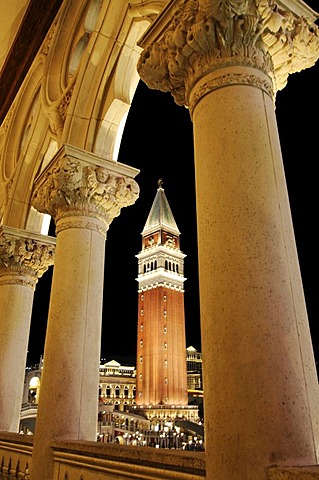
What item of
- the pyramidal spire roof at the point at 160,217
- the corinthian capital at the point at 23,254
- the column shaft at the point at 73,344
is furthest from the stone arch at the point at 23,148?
the pyramidal spire roof at the point at 160,217

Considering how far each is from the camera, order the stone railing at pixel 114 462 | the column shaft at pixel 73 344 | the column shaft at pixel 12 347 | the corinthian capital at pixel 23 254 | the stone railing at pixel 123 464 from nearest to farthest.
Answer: the stone railing at pixel 123 464, the stone railing at pixel 114 462, the column shaft at pixel 73 344, the column shaft at pixel 12 347, the corinthian capital at pixel 23 254

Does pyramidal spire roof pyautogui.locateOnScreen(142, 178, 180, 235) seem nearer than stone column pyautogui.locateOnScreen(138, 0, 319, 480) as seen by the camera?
No

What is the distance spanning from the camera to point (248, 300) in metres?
1.74

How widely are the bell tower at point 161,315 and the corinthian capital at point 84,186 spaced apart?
4102 cm

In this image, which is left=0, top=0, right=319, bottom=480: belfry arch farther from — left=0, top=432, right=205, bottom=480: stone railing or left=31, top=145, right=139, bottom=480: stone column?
left=0, top=432, right=205, bottom=480: stone railing

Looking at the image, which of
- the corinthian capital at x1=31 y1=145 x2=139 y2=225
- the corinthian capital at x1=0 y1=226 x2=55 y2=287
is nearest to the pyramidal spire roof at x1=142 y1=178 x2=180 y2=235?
the corinthian capital at x1=0 y1=226 x2=55 y2=287

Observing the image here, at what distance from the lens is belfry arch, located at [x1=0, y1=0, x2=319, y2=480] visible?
1.61 m

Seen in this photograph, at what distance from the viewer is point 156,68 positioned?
2.68 metres

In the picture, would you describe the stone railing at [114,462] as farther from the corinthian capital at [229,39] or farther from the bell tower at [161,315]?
the bell tower at [161,315]

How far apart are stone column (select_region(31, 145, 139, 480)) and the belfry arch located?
0.5 inches

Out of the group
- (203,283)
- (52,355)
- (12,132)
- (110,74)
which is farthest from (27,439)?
(12,132)

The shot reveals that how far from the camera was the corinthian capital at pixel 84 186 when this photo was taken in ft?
13.2

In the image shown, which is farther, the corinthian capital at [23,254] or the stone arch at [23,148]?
the stone arch at [23,148]

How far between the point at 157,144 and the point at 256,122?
17064 millimetres
